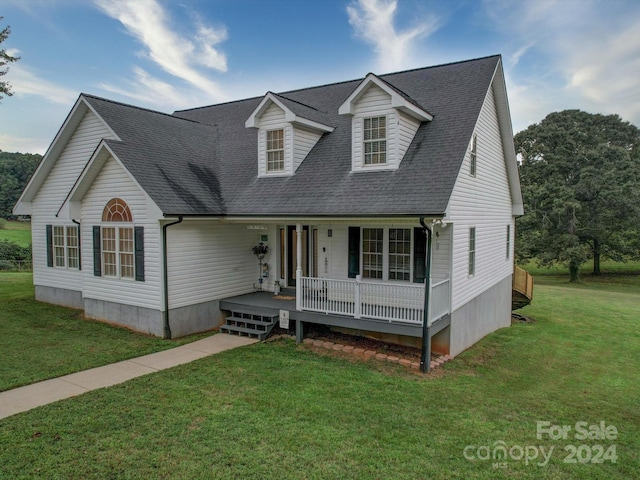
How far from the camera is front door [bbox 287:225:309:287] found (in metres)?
12.8

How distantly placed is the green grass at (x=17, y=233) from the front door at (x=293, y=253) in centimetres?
3411

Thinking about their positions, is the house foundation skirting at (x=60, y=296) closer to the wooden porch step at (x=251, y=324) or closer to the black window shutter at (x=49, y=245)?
the black window shutter at (x=49, y=245)

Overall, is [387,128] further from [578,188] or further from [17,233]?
[17,233]

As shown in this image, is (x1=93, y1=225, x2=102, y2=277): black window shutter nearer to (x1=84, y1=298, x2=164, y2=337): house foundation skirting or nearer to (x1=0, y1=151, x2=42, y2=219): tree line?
(x1=84, y1=298, x2=164, y2=337): house foundation skirting

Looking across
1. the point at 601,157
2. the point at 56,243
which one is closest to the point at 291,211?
the point at 56,243

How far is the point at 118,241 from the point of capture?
11711 mm

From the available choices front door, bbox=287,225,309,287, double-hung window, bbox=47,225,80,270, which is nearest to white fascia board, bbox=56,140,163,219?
double-hung window, bbox=47,225,80,270

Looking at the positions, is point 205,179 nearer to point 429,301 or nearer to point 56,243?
point 56,243

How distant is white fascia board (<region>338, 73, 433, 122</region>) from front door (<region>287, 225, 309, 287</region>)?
3920 millimetres

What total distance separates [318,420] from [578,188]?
3287 cm

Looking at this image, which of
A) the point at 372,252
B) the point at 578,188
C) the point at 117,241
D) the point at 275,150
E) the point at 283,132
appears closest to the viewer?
the point at 372,252

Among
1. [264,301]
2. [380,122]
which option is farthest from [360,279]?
[380,122]

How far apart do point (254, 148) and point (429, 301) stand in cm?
882

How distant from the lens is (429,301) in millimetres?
9086
